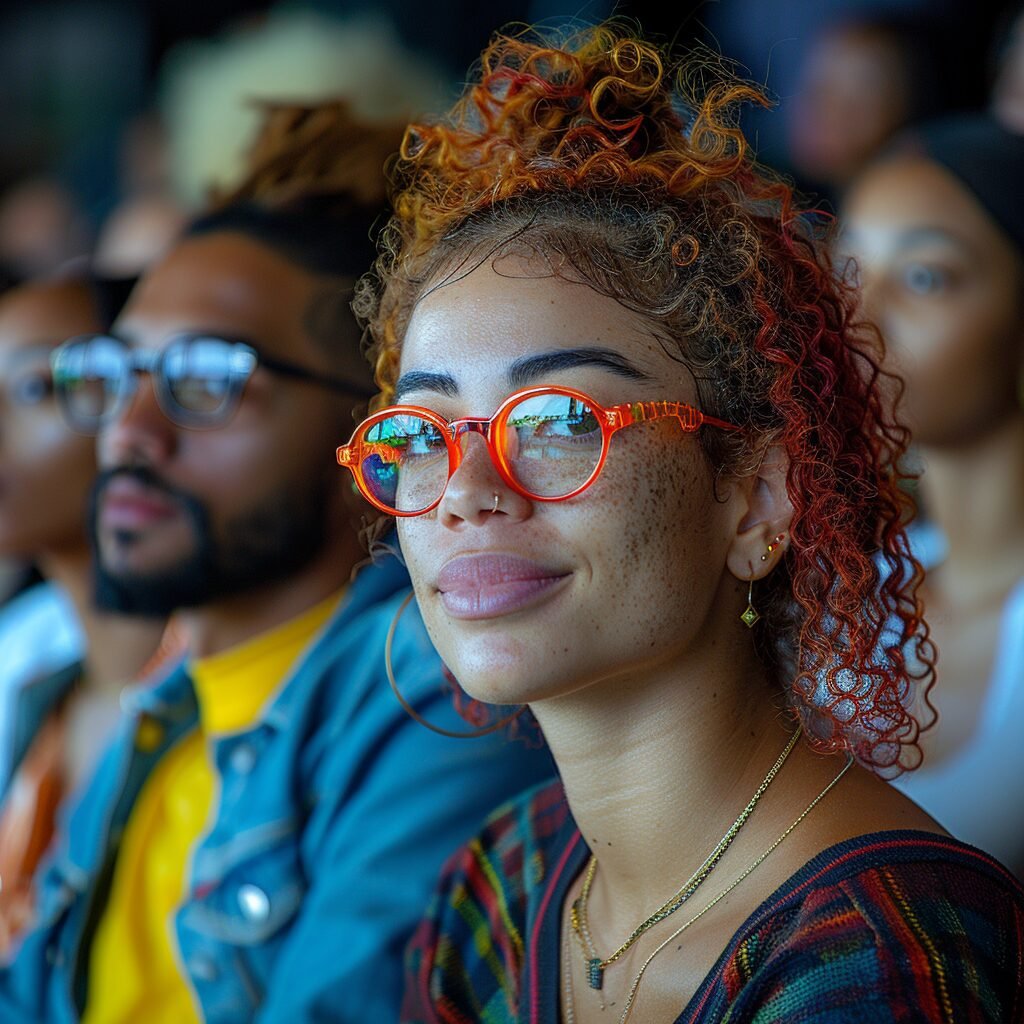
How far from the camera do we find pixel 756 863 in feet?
4.28

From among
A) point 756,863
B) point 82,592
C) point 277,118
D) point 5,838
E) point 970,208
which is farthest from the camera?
point 82,592

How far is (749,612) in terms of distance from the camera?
1.39m

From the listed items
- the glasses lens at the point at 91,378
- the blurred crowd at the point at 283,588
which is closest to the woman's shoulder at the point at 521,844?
the blurred crowd at the point at 283,588

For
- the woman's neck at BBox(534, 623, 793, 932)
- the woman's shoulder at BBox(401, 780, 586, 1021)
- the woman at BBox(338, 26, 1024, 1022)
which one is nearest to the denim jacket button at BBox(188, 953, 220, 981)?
the woman's shoulder at BBox(401, 780, 586, 1021)

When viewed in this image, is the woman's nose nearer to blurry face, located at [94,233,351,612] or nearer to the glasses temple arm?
the glasses temple arm

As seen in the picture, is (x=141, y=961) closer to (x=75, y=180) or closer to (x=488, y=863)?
(x=488, y=863)

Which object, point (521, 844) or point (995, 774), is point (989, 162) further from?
point (521, 844)

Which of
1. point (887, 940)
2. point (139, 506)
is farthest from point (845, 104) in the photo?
point (887, 940)

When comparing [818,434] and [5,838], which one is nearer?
[818,434]

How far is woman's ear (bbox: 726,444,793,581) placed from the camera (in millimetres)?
1393

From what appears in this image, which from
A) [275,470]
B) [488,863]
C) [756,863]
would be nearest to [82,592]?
[275,470]

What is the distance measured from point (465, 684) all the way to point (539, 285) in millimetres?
437

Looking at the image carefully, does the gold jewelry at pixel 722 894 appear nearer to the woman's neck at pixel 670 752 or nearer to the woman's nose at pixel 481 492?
the woman's neck at pixel 670 752

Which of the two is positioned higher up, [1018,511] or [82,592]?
[1018,511]
